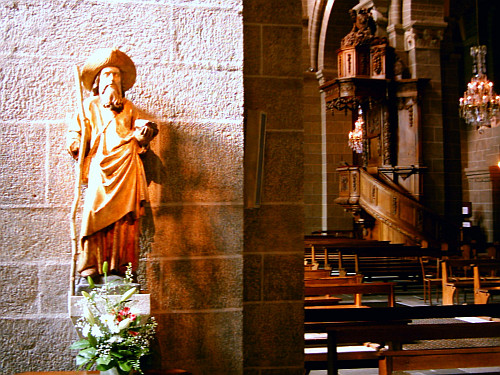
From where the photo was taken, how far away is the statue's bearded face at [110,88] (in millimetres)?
3693

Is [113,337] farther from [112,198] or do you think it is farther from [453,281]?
[453,281]

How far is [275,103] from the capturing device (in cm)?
454

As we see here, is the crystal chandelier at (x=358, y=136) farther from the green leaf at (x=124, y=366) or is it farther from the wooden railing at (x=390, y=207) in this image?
the green leaf at (x=124, y=366)

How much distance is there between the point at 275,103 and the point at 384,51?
12.3 metres

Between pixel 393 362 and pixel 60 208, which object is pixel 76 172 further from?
pixel 393 362

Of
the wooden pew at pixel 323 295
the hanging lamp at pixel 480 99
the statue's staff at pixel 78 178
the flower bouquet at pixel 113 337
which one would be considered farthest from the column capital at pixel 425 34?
the flower bouquet at pixel 113 337

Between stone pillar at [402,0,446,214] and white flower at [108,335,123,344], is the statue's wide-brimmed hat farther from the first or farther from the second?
stone pillar at [402,0,446,214]

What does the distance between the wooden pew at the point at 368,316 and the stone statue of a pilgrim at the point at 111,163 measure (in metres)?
2.05

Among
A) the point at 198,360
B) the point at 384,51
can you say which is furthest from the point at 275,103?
the point at 384,51

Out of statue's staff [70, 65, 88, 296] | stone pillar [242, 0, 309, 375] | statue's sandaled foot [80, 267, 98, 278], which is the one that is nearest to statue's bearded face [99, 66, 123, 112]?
statue's staff [70, 65, 88, 296]

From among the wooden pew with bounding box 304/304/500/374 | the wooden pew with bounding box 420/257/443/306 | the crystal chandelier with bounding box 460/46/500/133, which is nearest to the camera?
the wooden pew with bounding box 304/304/500/374

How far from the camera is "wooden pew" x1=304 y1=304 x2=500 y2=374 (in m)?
5.08

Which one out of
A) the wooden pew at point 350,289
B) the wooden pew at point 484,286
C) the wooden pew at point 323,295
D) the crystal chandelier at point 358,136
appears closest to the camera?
the wooden pew at point 350,289

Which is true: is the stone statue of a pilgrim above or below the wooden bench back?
above
